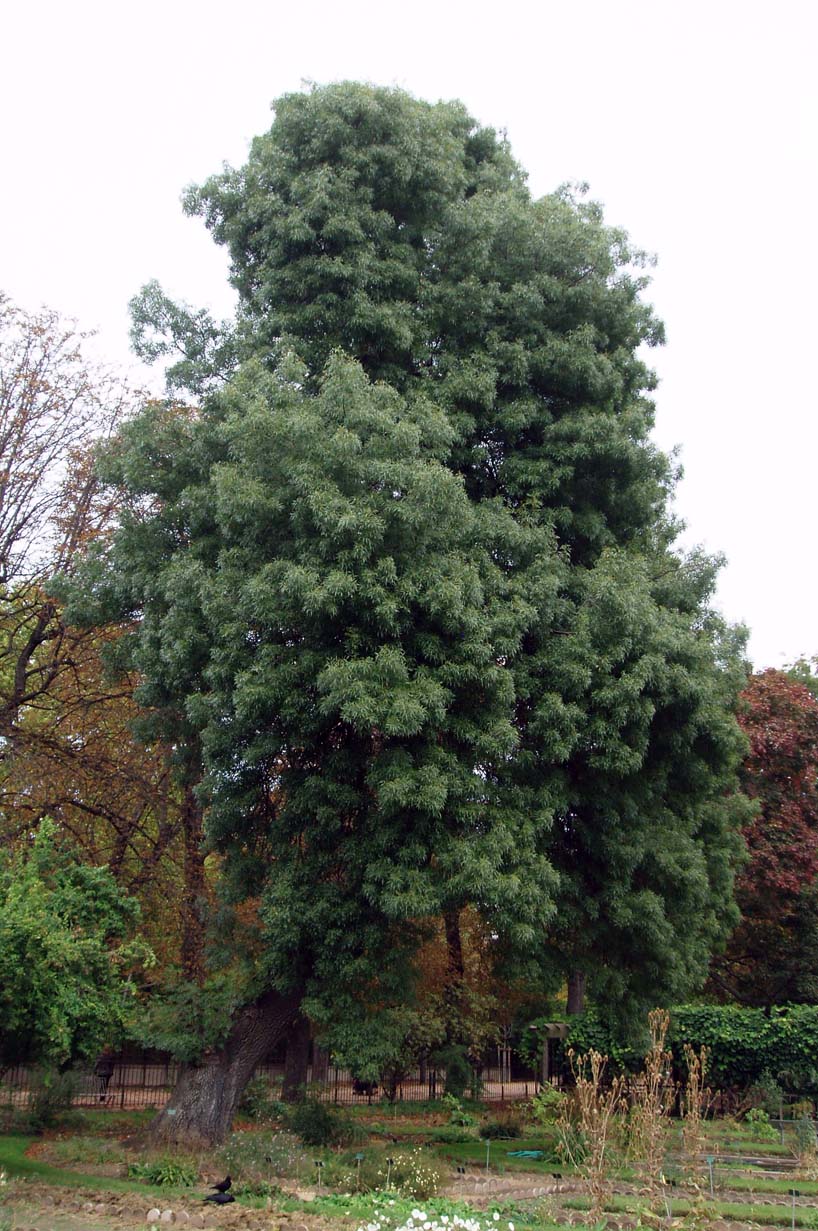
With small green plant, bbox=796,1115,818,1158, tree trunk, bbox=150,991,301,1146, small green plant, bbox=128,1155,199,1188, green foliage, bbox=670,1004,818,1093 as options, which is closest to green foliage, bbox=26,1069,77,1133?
tree trunk, bbox=150,991,301,1146

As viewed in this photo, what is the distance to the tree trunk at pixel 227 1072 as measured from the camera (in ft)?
45.4

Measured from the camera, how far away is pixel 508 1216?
9984 millimetres

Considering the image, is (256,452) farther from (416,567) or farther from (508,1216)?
(508,1216)

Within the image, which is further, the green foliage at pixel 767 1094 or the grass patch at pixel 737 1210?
the green foliage at pixel 767 1094

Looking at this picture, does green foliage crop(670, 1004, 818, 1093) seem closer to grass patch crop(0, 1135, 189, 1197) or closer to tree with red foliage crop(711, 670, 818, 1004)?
tree with red foliage crop(711, 670, 818, 1004)

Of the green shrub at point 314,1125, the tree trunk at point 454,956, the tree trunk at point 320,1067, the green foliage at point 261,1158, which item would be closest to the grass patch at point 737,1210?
the green foliage at point 261,1158

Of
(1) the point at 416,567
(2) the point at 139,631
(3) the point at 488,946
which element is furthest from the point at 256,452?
(3) the point at 488,946

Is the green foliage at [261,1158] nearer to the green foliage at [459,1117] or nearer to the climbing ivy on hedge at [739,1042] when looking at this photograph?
the green foliage at [459,1117]

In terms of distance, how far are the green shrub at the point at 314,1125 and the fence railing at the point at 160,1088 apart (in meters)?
3.60

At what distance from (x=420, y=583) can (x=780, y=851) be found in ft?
46.6

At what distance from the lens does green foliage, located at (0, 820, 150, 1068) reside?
33.4 feet

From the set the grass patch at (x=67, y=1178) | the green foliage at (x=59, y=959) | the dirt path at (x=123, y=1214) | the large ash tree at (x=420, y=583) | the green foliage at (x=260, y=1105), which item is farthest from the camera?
the green foliage at (x=260, y=1105)

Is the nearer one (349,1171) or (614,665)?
(349,1171)

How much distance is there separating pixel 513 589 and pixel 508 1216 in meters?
6.95
